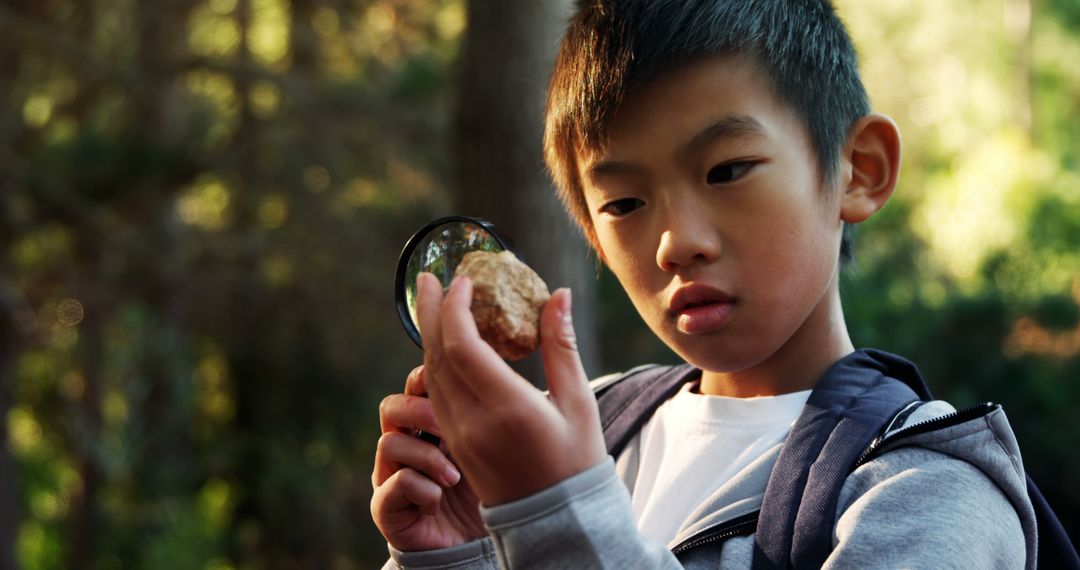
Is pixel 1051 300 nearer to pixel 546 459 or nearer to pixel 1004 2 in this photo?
pixel 546 459

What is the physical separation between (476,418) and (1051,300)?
6522 mm

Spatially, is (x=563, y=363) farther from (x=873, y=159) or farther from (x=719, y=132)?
(x=873, y=159)

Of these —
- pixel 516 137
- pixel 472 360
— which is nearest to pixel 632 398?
pixel 472 360

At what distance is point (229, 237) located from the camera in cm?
862

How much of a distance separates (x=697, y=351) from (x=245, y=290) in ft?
24.1

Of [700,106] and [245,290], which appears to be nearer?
[700,106]

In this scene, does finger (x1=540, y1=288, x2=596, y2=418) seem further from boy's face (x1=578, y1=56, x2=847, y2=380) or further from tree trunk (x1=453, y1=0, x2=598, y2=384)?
tree trunk (x1=453, y1=0, x2=598, y2=384)

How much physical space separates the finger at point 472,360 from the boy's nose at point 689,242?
358mm

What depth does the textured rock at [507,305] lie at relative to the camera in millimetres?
1379

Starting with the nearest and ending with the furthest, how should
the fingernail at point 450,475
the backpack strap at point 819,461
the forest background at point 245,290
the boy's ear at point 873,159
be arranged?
the backpack strap at point 819,461 < the fingernail at point 450,475 < the boy's ear at point 873,159 < the forest background at point 245,290

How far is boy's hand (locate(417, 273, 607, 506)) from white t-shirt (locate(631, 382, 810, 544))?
39 cm

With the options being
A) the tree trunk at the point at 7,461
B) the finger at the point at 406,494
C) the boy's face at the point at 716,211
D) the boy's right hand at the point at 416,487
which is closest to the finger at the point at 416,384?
the boy's right hand at the point at 416,487

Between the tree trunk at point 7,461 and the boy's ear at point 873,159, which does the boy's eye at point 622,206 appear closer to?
the boy's ear at point 873,159

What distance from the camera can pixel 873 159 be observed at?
1745 mm
